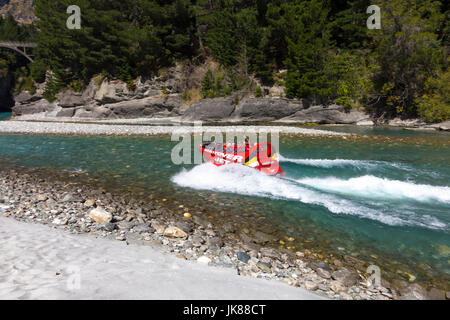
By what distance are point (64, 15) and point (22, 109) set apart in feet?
86.6

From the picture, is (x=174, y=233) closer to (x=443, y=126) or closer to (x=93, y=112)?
(x=443, y=126)

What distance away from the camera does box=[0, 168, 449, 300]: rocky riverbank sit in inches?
199

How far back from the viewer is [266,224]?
771 centimetres

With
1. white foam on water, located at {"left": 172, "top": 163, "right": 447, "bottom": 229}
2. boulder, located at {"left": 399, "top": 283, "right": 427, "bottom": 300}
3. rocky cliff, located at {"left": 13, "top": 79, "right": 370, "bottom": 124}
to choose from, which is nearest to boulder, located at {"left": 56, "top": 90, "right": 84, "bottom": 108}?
rocky cliff, located at {"left": 13, "top": 79, "right": 370, "bottom": 124}

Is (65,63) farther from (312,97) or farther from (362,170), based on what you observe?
(362,170)

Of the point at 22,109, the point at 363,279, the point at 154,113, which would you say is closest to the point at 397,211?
the point at 363,279

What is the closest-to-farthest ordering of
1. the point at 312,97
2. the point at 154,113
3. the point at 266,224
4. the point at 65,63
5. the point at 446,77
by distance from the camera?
1. the point at 266,224
2. the point at 446,77
3. the point at 312,97
4. the point at 154,113
5. the point at 65,63

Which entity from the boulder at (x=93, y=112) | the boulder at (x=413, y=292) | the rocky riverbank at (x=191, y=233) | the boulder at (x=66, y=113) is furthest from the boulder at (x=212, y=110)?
the boulder at (x=413, y=292)

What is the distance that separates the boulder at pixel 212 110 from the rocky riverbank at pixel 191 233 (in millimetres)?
29925

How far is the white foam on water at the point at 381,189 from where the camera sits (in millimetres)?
9930

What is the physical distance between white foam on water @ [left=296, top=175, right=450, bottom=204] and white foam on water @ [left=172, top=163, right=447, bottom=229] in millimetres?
977

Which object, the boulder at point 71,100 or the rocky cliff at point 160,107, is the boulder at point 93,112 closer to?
the rocky cliff at point 160,107

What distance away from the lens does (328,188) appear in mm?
10852

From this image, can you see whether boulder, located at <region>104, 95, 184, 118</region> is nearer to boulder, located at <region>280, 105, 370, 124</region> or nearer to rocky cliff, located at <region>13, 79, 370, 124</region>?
rocky cliff, located at <region>13, 79, 370, 124</region>
